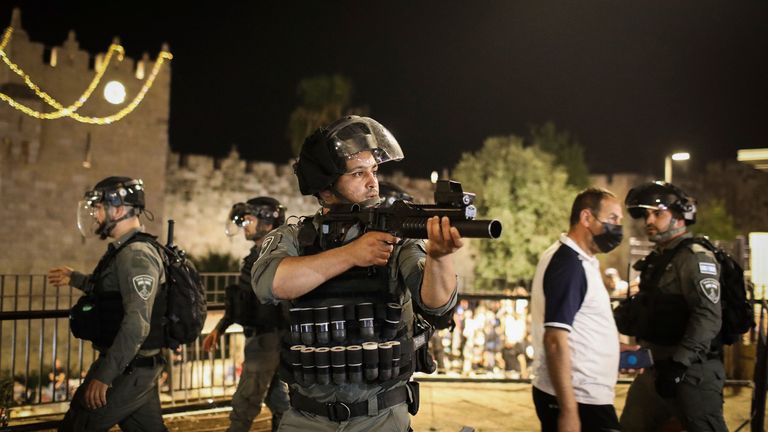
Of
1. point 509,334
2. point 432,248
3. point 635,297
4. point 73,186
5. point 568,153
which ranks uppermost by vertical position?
point 568,153

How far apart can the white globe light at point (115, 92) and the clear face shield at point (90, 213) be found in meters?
18.6

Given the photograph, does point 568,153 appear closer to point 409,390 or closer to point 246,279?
point 246,279

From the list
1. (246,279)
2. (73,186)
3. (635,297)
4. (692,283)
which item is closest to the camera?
(692,283)

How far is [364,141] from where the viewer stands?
2639 mm

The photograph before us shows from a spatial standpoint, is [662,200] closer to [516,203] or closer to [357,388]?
[357,388]

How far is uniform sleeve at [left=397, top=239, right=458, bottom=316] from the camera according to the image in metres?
2.37

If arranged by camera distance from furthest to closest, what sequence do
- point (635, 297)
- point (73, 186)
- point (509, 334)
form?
point (73, 186) < point (509, 334) < point (635, 297)

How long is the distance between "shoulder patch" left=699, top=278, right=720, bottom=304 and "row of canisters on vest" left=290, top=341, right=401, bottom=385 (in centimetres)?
250

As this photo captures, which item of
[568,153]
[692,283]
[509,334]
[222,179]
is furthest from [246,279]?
[568,153]

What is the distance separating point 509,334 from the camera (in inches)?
363

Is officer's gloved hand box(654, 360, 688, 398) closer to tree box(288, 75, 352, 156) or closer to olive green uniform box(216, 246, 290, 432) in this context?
olive green uniform box(216, 246, 290, 432)

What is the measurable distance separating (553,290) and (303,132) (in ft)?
90.7

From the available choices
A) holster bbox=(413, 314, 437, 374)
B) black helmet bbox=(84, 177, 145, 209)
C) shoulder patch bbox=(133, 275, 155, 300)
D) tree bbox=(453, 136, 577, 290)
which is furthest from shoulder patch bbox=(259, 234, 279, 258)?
tree bbox=(453, 136, 577, 290)

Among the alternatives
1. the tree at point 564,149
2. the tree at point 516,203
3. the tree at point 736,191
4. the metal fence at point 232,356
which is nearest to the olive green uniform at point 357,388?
the metal fence at point 232,356
